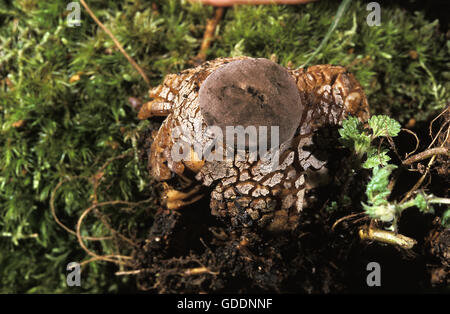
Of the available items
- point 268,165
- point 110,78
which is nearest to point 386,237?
point 268,165

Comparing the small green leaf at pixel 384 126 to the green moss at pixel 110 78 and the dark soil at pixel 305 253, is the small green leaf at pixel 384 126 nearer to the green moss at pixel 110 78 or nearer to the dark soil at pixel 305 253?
the dark soil at pixel 305 253

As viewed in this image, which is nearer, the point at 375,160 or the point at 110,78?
the point at 375,160

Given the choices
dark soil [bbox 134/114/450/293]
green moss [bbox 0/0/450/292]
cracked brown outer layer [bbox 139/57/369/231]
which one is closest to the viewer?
cracked brown outer layer [bbox 139/57/369/231]

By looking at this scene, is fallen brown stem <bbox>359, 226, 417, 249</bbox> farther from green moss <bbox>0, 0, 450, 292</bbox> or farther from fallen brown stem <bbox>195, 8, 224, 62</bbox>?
fallen brown stem <bbox>195, 8, 224, 62</bbox>

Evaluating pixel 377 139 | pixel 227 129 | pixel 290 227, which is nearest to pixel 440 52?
pixel 377 139

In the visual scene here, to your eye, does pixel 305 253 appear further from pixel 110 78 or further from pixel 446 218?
pixel 110 78

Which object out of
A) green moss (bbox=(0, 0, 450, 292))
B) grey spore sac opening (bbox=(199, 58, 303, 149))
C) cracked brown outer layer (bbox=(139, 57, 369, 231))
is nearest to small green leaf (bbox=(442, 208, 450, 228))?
cracked brown outer layer (bbox=(139, 57, 369, 231))

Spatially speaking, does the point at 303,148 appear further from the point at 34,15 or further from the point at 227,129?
the point at 34,15
